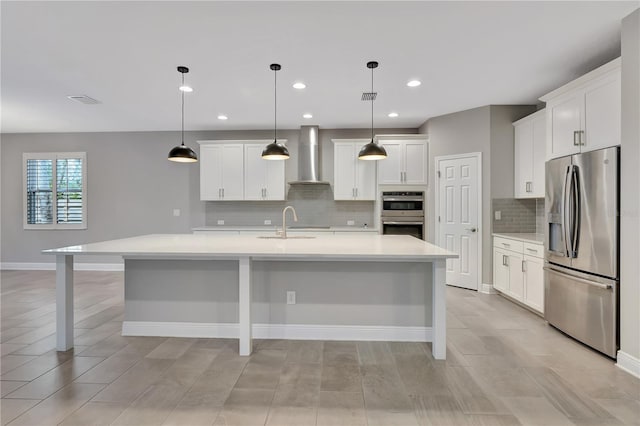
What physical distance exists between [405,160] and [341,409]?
4.31 m

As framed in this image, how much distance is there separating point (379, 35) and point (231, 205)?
4.28 metres

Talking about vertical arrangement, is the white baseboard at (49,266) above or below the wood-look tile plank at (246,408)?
above

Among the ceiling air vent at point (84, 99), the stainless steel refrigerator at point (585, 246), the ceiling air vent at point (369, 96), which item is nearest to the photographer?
the stainless steel refrigerator at point (585, 246)

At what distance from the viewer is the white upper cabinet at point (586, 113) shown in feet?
8.71

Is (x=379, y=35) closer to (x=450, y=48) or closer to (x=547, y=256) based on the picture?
(x=450, y=48)

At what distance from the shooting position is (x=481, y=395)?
83.5 inches

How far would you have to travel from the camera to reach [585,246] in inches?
111

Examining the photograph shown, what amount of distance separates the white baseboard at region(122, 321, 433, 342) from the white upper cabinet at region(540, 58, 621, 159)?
220 cm

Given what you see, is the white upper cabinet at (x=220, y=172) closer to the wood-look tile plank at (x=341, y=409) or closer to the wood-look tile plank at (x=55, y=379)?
the wood-look tile plank at (x=55, y=379)

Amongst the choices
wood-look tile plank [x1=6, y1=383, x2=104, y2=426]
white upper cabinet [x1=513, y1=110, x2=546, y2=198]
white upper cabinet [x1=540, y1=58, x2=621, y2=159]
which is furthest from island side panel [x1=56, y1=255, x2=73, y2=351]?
white upper cabinet [x1=513, y1=110, x2=546, y2=198]

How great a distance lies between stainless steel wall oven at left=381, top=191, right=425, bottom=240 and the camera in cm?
552

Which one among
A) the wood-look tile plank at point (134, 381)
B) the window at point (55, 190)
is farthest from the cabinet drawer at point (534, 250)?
the window at point (55, 190)

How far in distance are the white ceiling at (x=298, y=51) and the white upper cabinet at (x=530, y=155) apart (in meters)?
0.37

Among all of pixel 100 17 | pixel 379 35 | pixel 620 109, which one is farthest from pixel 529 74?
pixel 100 17
